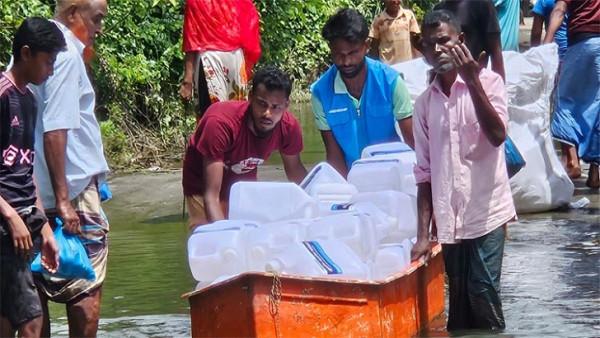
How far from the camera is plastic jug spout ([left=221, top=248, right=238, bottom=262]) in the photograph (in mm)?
6461

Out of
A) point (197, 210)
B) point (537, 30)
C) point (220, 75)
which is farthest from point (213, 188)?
point (537, 30)

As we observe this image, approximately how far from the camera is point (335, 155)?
27.2ft

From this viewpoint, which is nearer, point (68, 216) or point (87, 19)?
point (68, 216)

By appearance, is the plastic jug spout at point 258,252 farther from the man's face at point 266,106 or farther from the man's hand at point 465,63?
the man's hand at point 465,63

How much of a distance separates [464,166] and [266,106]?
1.23 metres

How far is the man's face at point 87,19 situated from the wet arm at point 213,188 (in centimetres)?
105

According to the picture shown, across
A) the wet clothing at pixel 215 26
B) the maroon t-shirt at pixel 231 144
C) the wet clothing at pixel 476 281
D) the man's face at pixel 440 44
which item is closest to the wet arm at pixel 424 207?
the wet clothing at pixel 476 281

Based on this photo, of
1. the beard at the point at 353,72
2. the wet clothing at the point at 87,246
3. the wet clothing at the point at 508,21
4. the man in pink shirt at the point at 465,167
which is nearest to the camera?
the wet clothing at the point at 87,246

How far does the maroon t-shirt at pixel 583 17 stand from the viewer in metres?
11.0

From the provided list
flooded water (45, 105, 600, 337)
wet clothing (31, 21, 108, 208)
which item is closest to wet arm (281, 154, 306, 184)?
flooded water (45, 105, 600, 337)

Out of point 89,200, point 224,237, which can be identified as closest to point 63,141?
point 89,200

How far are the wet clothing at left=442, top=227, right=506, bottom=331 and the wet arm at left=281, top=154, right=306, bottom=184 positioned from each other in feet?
4.37

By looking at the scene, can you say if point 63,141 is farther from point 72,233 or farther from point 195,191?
point 195,191

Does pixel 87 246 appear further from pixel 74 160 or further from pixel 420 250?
pixel 420 250
